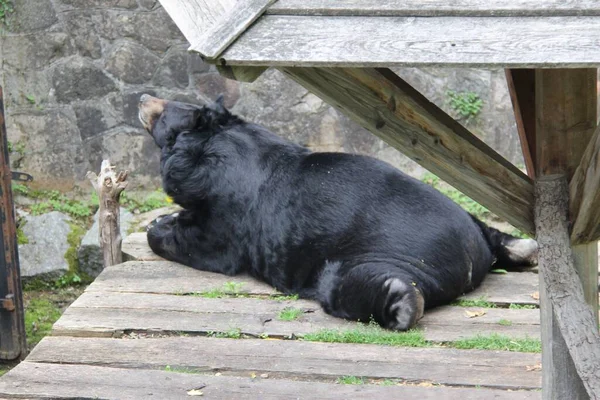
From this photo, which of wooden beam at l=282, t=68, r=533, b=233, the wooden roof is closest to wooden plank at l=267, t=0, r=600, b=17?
the wooden roof

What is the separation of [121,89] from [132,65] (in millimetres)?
235

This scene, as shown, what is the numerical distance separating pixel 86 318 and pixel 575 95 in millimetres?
2874

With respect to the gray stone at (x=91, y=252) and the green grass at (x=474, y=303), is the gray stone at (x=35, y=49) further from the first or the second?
the green grass at (x=474, y=303)

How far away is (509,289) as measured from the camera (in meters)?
5.10

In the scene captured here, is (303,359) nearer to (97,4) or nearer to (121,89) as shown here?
(121,89)

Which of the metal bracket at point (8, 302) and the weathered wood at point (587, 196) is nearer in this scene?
the weathered wood at point (587, 196)

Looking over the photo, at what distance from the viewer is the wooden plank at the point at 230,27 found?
202 cm

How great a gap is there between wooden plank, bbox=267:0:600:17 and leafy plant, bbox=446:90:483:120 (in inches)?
241

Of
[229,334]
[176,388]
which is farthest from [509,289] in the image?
[176,388]

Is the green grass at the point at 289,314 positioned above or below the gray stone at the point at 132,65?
below

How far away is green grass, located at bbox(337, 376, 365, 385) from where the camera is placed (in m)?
3.94

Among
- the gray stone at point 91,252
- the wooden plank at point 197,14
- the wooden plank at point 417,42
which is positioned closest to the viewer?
the wooden plank at point 417,42

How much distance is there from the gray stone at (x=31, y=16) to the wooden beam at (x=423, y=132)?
19.5 ft

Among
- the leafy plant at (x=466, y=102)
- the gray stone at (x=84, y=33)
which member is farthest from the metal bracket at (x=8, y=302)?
the leafy plant at (x=466, y=102)
